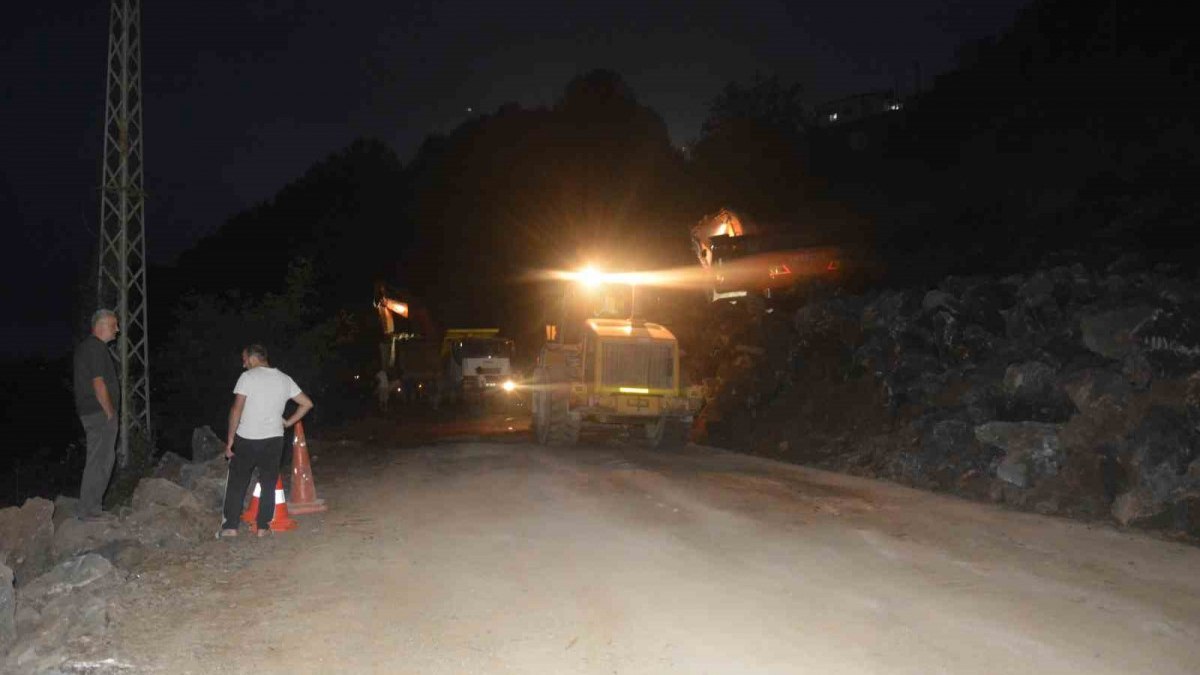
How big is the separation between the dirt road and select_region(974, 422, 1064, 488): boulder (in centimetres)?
154

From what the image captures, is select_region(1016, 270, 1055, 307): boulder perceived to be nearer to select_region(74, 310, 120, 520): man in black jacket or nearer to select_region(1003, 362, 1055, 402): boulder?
select_region(1003, 362, 1055, 402): boulder

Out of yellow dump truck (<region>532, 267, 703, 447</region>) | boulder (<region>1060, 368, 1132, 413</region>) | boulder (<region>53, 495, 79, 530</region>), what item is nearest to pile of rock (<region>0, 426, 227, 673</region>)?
boulder (<region>53, 495, 79, 530</region>)

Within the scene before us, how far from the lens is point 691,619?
23.4ft

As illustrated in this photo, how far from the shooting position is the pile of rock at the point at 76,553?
669 cm

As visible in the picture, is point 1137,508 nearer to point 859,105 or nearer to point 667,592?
point 667,592

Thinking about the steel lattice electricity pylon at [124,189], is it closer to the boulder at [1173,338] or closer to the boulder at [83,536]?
the boulder at [83,536]

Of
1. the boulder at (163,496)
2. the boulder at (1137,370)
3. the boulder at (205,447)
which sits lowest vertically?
the boulder at (163,496)

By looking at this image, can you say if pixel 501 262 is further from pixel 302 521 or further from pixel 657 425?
pixel 302 521

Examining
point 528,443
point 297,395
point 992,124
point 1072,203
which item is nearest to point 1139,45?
point 992,124

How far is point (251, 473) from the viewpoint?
388 inches

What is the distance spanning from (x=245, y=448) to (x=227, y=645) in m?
3.38

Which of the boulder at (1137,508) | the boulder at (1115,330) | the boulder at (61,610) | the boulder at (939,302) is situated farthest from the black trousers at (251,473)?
the boulder at (939,302)

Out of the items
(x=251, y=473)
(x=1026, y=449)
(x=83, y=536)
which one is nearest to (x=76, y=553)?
(x=83, y=536)

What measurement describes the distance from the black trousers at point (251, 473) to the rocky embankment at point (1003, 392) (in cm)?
942
